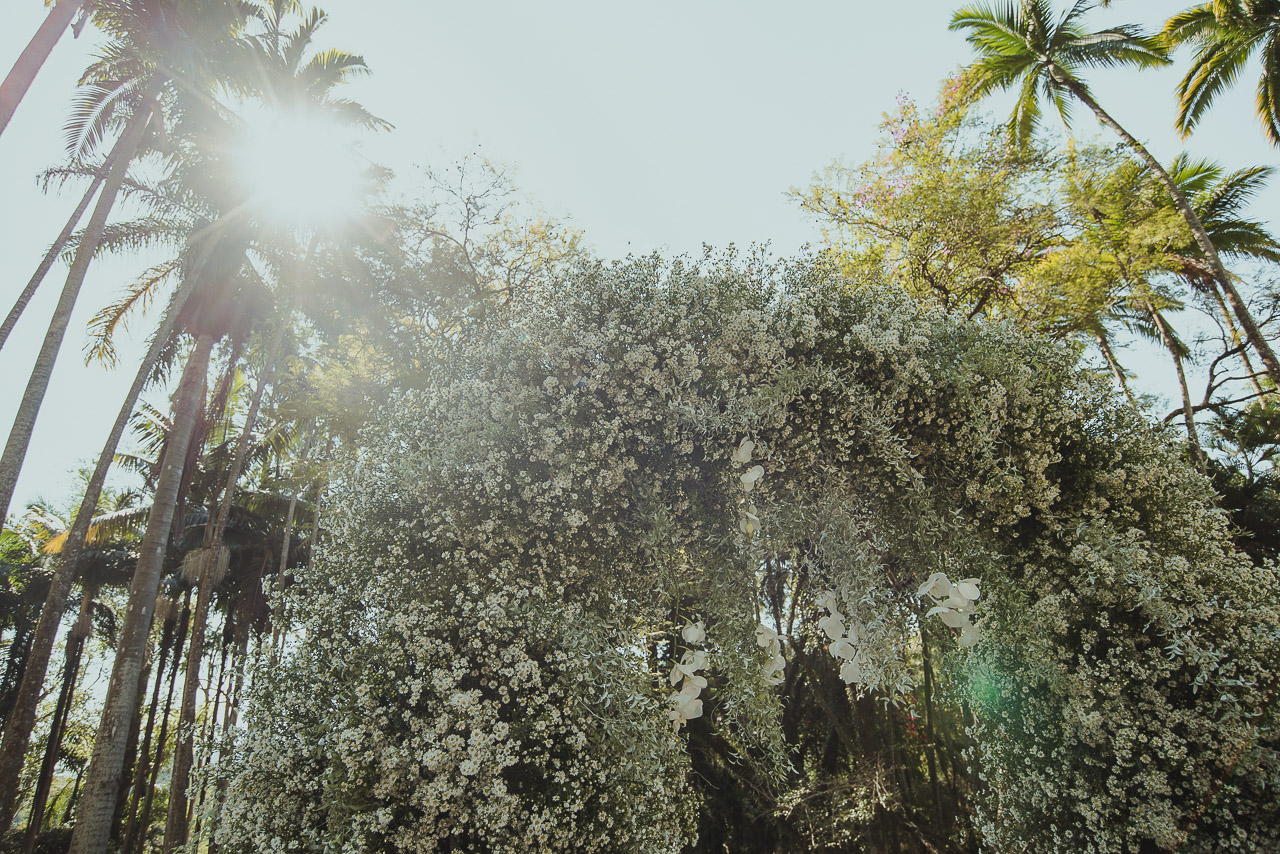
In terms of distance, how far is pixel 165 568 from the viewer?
14039 mm

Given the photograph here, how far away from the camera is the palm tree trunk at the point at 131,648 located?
713 cm

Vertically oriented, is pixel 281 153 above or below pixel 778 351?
above

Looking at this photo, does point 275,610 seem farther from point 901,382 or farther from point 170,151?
point 170,151

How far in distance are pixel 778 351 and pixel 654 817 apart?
227 cm

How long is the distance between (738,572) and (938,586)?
2.94ft

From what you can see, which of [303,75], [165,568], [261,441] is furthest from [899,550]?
[165,568]

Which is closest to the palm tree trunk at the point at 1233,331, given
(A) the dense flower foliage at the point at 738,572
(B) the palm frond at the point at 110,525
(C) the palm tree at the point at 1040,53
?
(C) the palm tree at the point at 1040,53

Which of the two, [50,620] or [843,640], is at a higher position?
[50,620]

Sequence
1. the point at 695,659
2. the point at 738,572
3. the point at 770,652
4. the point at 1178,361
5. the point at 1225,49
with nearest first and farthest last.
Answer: the point at 695,659 → the point at 770,652 → the point at 738,572 → the point at 1225,49 → the point at 1178,361

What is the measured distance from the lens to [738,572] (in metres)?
3.06

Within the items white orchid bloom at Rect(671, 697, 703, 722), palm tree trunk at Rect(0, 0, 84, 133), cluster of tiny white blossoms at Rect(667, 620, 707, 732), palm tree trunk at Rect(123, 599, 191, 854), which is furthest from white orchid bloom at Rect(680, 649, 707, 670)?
palm tree trunk at Rect(123, 599, 191, 854)

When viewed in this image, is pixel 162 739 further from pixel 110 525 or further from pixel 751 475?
pixel 751 475

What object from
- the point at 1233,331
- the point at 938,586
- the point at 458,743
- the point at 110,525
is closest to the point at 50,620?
the point at 110,525

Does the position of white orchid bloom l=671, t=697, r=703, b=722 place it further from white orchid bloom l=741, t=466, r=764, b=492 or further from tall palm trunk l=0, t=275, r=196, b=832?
tall palm trunk l=0, t=275, r=196, b=832
